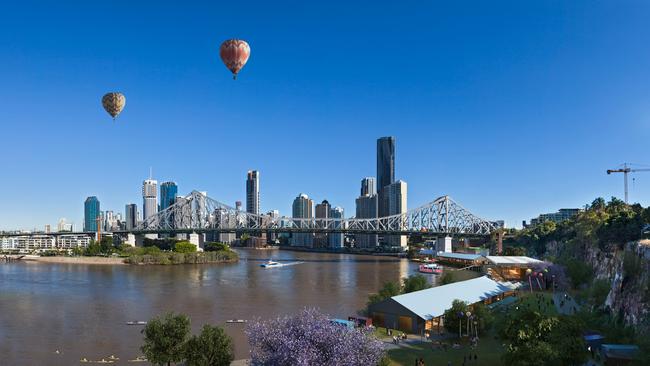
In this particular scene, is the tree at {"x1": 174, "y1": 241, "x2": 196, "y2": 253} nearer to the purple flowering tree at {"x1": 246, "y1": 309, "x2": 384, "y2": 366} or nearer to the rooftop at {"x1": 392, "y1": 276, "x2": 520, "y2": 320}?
the rooftop at {"x1": 392, "y1": 276, "x2": 520, "y2": 320}

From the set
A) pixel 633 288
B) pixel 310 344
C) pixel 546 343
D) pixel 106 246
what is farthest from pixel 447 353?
pixel 106 246

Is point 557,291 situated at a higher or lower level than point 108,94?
lower

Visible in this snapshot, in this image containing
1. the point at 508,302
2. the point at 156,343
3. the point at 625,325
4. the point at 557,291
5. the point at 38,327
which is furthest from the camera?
the point at 557,291

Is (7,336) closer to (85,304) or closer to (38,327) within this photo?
(38,327)

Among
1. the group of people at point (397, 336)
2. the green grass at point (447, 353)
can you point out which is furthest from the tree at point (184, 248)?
the green grass at point (447, 353)

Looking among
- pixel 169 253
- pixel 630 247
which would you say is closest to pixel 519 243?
pixel 169 253

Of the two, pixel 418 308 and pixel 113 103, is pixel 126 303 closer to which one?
pixel 113 103
